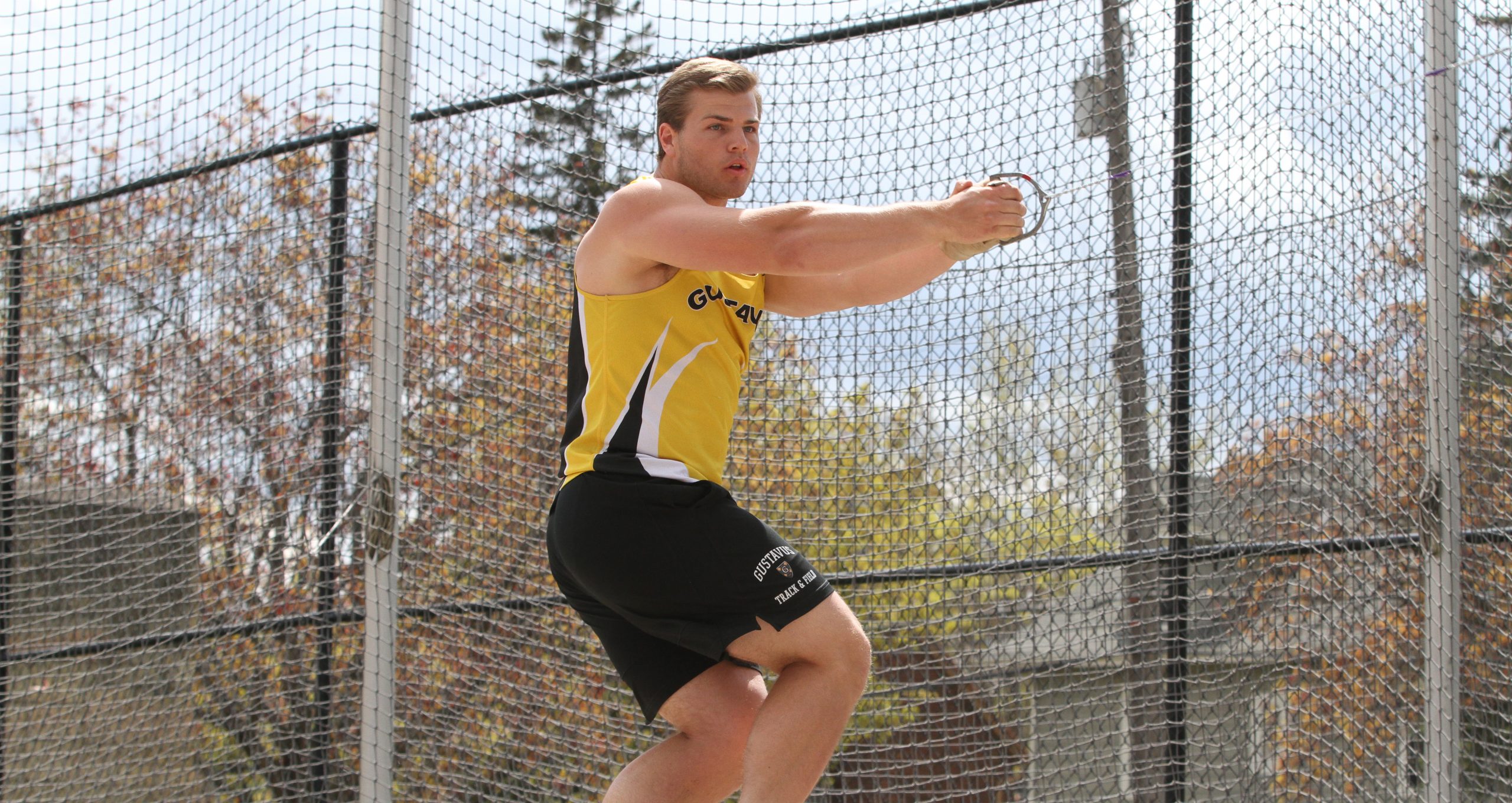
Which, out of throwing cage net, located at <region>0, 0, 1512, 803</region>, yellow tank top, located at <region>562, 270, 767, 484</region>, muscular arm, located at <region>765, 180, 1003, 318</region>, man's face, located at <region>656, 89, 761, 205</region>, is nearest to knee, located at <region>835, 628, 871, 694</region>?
yellow tank top, located at <region>562, 270, 767, 484</region>

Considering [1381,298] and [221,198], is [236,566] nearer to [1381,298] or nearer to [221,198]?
[221,198]

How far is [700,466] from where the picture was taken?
2.38 meters

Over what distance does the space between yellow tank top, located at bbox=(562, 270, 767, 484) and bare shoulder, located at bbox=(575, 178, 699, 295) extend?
24 mm

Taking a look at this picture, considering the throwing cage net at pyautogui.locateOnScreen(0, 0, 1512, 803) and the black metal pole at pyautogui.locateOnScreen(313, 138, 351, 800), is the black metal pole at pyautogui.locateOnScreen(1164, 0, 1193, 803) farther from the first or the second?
the black metal pole at pyautogui.locateOnScreen(313, 138, 351, 800)

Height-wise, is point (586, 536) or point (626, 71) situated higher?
point (626, 71)

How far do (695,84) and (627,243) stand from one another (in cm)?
41

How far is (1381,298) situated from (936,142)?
1651 millimetres

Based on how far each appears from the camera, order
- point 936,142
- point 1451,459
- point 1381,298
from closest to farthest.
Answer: point 1451,459, point 1381,298, point 936,142

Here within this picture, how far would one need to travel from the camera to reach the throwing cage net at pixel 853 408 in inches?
158

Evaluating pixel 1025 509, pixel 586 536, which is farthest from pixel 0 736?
pixel 1025 509

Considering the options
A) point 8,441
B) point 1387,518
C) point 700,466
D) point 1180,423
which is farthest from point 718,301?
point 8,441

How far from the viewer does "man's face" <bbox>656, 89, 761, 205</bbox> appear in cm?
252

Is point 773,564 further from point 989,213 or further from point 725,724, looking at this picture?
point 989,213

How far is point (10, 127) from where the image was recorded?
19.3 feet
